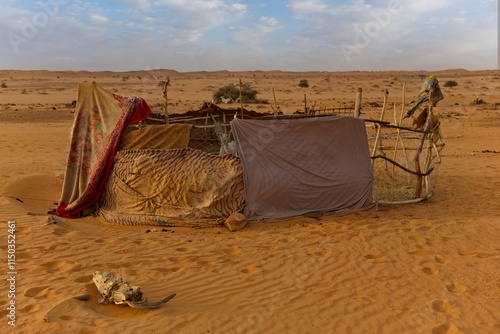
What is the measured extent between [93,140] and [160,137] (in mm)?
1196

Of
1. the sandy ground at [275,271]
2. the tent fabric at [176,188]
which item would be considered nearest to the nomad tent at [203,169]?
the tent fabric at [176,188]

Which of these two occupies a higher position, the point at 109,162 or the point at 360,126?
the point at 360,126

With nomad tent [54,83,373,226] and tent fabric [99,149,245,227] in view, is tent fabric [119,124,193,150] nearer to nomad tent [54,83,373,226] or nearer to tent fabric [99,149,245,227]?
nomad tent [54,83,373,226]

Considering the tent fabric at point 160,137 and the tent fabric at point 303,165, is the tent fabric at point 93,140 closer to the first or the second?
the tent fabric at point 160,137

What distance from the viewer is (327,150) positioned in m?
7.50

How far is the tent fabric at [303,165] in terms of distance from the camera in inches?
274

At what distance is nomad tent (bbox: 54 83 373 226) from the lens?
6824 millimetres

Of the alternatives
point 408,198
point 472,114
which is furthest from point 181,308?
point 472,114

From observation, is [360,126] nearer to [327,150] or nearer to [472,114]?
[327,150]

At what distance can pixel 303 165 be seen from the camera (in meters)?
7.27

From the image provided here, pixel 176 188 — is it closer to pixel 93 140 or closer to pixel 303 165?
pixel 93 140

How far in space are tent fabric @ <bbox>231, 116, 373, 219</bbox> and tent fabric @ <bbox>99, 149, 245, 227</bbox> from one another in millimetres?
299

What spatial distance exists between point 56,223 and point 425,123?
6668 millimetres

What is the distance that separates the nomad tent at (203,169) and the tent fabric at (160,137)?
Answer: 0.02m
